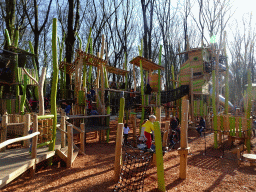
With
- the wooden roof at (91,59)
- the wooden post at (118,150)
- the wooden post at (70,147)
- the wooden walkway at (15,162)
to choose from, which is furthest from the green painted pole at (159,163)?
the wooden roof at (91,59)

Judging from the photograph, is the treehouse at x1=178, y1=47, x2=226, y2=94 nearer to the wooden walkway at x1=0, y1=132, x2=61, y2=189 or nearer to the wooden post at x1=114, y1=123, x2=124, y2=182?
the wooden post at x1=114, y1=123, x2=124, y2=182

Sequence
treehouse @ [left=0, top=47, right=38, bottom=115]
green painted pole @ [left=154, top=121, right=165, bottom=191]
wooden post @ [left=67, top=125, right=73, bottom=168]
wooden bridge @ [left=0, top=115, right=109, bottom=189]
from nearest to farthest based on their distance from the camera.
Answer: wooden bridge @ [left=0, top=115, right=109, bottom=189], green painted pole @ [left=154, top=121, right=165, bottom=191], wooden post @ [left=67, top=125, right=73, bottom=168], treehouse @ [left=0, top=47, right=38, bottom=115]

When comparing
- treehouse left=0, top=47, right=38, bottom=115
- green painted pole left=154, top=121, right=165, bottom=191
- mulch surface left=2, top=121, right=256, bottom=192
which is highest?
treehouse left=0, top=47, right=38, bottom=115

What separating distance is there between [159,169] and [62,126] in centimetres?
394

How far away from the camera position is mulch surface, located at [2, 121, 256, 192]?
17.2 ft

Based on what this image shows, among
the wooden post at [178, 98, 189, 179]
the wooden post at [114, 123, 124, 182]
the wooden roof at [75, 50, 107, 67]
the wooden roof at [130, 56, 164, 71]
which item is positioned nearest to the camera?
the wooden post at [114, 123, 124, 182]

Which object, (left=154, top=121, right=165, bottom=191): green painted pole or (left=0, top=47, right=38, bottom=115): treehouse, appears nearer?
(left=154, top=121, right=165, bottom=191): green painted pole

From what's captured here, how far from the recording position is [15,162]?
16.4 ft

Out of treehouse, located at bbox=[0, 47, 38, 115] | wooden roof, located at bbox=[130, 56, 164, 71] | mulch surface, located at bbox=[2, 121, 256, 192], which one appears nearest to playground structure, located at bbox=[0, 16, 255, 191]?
wooden roof, located at bbox=[130, 56, 164, 71]

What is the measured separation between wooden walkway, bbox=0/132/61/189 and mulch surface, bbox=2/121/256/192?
66cm

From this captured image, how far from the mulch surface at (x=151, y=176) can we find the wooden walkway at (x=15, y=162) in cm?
66

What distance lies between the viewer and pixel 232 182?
18.6ft

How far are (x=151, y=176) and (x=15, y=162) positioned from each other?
417cm

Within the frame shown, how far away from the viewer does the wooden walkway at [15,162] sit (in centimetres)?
403
